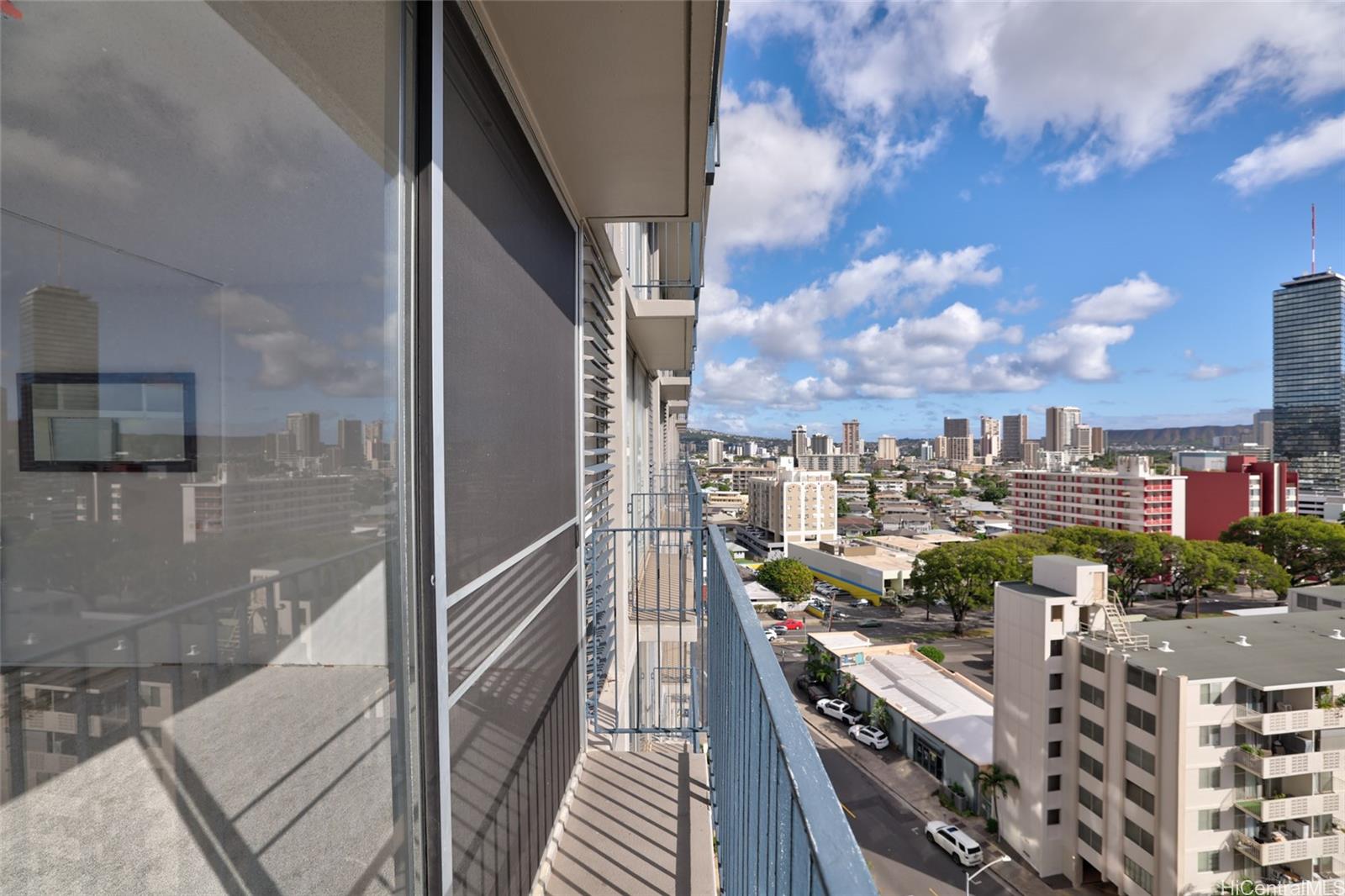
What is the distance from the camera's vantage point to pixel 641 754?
2.74 meters

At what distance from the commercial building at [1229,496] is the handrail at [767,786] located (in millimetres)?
45100

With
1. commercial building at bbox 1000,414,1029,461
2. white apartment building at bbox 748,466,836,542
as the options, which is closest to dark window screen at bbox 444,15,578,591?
white apartment building at bbox 748,466,836,542

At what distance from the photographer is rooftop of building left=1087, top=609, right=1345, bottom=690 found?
10.5m

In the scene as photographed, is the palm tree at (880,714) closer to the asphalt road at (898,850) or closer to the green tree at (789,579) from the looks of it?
the asphalt road at (898,850)

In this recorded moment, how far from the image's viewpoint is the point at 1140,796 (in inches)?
446

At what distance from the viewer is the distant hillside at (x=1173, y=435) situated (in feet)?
294

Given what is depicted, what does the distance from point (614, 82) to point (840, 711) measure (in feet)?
67.0

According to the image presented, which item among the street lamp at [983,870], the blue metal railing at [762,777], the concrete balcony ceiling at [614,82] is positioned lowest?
the street lamp at [983,870]

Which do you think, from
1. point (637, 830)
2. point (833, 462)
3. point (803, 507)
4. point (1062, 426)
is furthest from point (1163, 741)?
point (1062, 426)

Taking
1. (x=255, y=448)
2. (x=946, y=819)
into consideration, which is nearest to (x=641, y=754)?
(x=255, y=448)

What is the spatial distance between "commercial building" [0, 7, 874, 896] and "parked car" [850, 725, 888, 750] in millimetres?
17663

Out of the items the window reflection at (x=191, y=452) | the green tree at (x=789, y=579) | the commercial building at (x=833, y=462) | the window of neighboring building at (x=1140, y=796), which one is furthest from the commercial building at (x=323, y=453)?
the commercial building at (x=833, y=462)

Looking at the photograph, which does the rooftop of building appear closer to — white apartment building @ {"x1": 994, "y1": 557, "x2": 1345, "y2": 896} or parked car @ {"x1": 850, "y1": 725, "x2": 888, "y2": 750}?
white apartment building @ {"x1": 994, "y1": 557, "x2": 1345, "y2": 896}

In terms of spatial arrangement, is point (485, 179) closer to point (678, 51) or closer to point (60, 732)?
point (678, 51)
